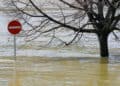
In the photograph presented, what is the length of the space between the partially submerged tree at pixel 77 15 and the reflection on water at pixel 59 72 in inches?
54.2

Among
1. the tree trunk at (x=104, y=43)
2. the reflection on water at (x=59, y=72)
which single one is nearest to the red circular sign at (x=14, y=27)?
the reflection on water at (x=59, y=72)

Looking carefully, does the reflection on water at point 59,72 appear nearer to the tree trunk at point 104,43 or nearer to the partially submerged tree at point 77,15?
the tree trunk at point 104,43

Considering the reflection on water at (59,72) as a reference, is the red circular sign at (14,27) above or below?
above

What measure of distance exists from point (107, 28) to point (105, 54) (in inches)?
52.3

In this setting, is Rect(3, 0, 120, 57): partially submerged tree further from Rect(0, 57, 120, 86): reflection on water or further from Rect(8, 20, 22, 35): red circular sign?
Rect(8, 20, 22, 35): red circular sign

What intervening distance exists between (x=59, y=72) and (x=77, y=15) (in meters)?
4.81

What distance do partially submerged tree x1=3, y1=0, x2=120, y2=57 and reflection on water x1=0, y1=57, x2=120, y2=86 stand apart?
1.38m

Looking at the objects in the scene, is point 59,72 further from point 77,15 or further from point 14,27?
point 77,15

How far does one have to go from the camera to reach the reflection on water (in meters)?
14.7

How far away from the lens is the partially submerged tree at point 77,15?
20703 mm

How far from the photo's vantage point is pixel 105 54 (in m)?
21.5

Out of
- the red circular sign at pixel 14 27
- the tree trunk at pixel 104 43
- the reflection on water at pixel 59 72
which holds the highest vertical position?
the red circular sign at pixel 14 27

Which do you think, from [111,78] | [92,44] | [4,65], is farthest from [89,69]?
[92,44]

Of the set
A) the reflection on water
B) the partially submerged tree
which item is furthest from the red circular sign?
the partially submerged tree
